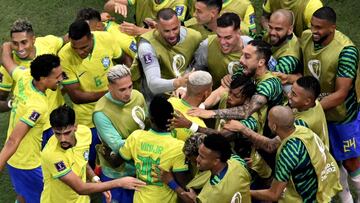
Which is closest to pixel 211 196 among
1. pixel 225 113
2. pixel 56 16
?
pixel 225 113

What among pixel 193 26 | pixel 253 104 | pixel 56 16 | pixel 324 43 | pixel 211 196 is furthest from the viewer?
pixel 56 16

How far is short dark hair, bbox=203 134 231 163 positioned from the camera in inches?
181

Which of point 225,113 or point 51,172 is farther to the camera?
point 225,113

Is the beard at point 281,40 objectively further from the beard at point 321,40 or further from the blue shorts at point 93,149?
the blue shorts at point 93,149

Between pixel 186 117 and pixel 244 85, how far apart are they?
0.58 meters

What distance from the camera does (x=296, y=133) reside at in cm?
488

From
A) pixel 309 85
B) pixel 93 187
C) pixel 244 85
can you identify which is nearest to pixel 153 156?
pixel 93 187

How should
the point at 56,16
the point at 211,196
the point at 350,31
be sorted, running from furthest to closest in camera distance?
the point at 56,16, the point at 350,31, the point at 211,196

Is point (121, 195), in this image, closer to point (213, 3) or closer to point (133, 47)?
point (133, 47)

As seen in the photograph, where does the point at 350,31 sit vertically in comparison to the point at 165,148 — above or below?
below

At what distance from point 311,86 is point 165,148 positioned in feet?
4.25

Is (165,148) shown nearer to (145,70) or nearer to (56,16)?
(145,70)

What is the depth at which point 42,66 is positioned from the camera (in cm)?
549

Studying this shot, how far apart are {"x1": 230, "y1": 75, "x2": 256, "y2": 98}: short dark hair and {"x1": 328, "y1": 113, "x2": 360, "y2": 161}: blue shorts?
47.4 inches
